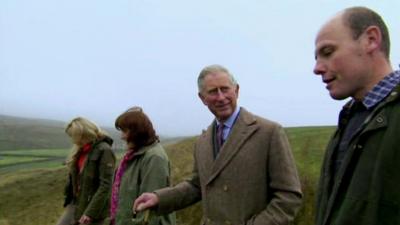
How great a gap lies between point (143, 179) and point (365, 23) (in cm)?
340

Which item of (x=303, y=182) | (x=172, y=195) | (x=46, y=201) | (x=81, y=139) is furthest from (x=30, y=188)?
(x=172, y=195)

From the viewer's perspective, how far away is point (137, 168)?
214 inches

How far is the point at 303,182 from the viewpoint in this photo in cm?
1055

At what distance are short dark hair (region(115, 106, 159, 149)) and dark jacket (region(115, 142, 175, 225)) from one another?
0.08 m

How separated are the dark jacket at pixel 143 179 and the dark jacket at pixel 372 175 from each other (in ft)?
9.95

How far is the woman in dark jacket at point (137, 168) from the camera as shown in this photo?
5.29m

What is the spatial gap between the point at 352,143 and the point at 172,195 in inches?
85.9

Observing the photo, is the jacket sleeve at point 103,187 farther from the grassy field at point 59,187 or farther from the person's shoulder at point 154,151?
the grassy field at point 59,187

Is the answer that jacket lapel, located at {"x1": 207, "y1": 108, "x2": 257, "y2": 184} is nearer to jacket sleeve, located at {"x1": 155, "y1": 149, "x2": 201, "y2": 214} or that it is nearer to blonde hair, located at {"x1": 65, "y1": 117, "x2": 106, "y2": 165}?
jacket sleeve, located at {"x1": 155, "y1": 149, "x2": 201, "y2": 214}

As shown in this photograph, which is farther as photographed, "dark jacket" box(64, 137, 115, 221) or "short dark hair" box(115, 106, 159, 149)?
"dark jacket" box(64, 137, 115, 221)

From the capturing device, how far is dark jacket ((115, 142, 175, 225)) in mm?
5275

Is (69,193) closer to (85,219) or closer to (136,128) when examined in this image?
(85,219)

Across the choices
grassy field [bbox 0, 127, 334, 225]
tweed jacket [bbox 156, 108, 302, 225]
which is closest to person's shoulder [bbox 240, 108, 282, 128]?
tweed jacket [bbox 156, 108, 302, 225]

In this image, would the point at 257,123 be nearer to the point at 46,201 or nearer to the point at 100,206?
the point at 100,206
